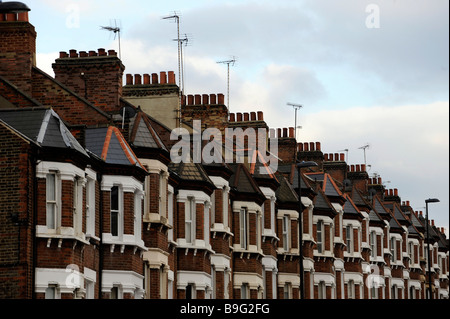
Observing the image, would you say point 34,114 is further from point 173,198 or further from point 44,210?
point 173,198

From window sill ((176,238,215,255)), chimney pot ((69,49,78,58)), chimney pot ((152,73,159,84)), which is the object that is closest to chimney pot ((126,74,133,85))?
chimney pot ((152,73,159,84))

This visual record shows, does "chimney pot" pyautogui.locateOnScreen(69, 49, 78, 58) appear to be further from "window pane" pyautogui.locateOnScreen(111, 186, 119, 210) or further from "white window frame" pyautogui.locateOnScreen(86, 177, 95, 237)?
"white window frame" pyautogui.locateOnScreen(86, 177, 95, 237)

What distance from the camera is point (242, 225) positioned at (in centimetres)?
6225

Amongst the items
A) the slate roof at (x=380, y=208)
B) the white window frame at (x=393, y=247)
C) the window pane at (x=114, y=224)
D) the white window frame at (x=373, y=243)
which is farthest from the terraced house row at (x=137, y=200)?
the white window frame at (x=393, y=247)

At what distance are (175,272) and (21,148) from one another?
1433 cm

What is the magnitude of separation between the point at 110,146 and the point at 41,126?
5.31m

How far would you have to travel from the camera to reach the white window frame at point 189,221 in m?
54.6

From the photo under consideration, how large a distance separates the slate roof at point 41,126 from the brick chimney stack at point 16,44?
6.53 m

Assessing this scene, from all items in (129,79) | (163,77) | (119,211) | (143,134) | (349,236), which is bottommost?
(119,211)

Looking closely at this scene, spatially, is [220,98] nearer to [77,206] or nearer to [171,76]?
[171,76]

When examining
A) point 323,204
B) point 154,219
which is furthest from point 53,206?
point 323,204

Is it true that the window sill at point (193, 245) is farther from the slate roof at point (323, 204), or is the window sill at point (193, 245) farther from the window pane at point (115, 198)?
the slate roof at point (323, 204)

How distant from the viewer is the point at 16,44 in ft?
163

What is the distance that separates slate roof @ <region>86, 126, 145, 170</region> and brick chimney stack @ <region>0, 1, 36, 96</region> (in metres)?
4.09
